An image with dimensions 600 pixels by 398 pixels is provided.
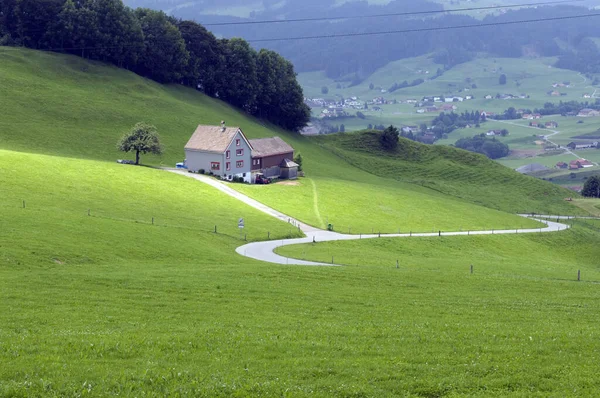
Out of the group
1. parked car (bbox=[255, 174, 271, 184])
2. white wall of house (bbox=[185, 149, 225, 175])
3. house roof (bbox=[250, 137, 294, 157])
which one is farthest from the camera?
house roof (bbox=[250, 137, 294, 157])

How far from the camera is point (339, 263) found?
6025 cm

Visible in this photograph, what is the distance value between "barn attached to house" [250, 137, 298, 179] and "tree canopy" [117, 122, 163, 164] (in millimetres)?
14951

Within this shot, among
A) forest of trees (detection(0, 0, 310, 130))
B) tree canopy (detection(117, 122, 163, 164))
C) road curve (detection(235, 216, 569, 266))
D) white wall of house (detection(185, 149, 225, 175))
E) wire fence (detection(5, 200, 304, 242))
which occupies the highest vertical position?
forest of trees (detection(0, 0, 310, 130))

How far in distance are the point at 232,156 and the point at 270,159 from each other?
9.25m

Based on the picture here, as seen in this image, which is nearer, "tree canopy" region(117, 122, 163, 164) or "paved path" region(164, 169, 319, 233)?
"paved path" region(164, 169, 319, 233)

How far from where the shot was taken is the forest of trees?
5723 inches

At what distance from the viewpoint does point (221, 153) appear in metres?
106

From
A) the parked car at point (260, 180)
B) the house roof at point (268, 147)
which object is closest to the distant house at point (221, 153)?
the parked car at point (260, 180)

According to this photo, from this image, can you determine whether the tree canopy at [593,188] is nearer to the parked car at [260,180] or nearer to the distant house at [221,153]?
the parked car at [260,180]

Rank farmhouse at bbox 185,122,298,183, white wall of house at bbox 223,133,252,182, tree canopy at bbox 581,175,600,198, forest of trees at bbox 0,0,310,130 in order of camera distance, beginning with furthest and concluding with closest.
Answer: tree canopy at bbox 581,175,600,198
forest of trees at bbox 0,0,310,130
white wall of house at bbox 223,133,252,182
farmhouse at bbox 185,122,298,183

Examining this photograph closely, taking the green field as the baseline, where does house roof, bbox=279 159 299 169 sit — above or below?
above

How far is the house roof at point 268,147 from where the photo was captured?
113m

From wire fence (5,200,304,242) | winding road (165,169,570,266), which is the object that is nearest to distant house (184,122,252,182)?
winding road (165,169,570,266)

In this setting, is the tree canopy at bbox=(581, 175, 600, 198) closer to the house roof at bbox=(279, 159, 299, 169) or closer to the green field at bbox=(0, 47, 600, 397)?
the green field at bbox=(0, 47, 600, 397)
